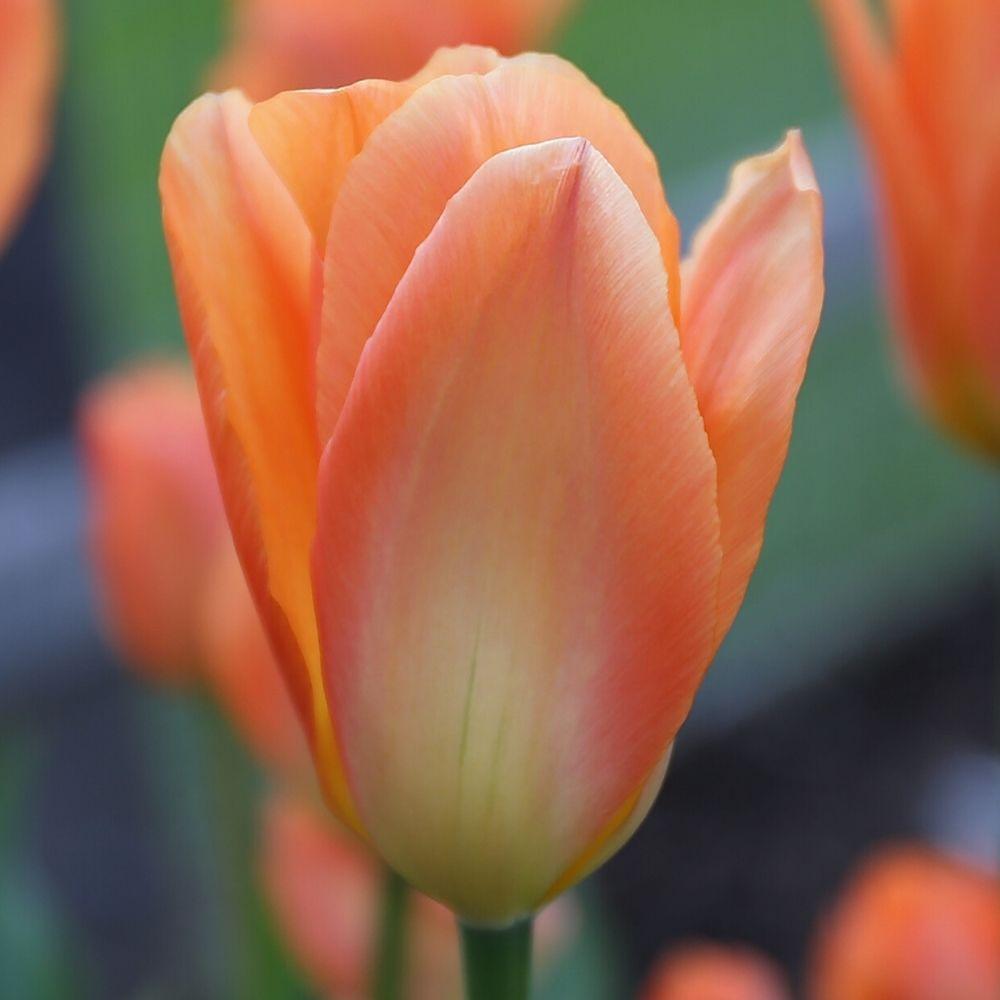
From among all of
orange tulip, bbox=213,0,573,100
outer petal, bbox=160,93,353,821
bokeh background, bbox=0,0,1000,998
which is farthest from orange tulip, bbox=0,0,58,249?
bokeh background, bbox=0,0,1000,998

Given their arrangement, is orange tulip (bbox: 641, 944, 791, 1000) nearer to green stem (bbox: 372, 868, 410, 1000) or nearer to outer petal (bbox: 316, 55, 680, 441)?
green stem (bbox: 372, 868, 410, 1000)

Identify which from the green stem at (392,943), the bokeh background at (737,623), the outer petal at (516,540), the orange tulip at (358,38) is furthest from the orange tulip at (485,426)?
the bokeh background at (737,623)

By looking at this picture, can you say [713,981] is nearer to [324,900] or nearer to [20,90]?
[324,900]

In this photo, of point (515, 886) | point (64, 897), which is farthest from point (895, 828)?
point (515, 886)

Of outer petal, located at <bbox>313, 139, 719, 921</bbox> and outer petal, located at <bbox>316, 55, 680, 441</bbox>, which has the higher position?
outer petal, located at <bbox>316, 55, 680, 441</bbox>

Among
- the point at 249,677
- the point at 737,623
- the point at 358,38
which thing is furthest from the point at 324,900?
the point at 737,623

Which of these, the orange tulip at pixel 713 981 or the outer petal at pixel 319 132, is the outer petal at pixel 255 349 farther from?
the orange tulip at pixel 713 981
